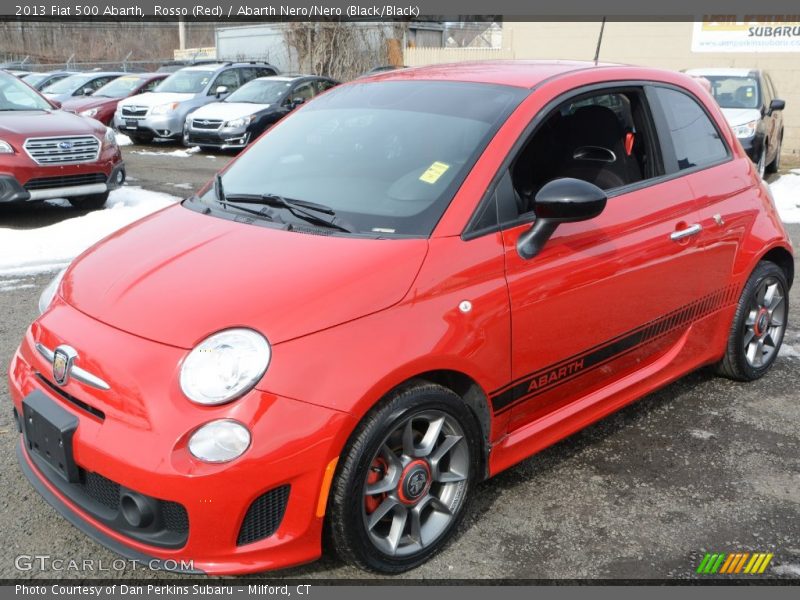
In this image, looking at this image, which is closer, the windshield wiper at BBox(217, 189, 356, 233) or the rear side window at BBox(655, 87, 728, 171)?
the windshield wiper at BBox(217, 189, 356, 233)

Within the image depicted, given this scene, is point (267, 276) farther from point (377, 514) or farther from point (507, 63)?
point (507, 63)

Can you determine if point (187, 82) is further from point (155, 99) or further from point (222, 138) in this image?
point (222, 138)

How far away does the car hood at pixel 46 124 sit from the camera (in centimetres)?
842

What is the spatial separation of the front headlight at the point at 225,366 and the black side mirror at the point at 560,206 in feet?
3.64

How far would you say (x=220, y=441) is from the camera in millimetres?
2357

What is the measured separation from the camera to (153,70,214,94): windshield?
17.0 metres

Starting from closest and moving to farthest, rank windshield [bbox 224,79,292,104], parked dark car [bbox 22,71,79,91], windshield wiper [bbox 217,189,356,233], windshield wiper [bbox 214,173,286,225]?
windshield wiper [bbox 217,189,356,233], windshield wiper [bbox 214,173,286,225], windshield [bbox 224,79,292,104], parked dark car [bbox 22,71,79,91]

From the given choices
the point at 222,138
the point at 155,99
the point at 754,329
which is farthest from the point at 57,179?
the point at 155,99

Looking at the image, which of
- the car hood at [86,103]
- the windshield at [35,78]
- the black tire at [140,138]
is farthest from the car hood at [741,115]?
the windshield at [35,78]

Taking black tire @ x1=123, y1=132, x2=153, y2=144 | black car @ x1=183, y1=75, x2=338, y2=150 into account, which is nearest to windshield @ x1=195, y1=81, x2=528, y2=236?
black car @ x1=183, y1=75, x2=338, y2=150

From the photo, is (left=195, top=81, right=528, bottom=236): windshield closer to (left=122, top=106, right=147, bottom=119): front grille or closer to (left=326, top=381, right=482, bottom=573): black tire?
(left=326, top=381, right=482, bottom=573): black tire

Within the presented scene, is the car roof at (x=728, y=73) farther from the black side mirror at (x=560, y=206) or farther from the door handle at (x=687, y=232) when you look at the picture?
the black side mirror at (x=560, y=206)

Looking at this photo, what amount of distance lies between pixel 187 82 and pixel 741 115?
1128 cm

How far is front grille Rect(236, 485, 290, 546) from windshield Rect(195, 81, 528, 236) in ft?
3.37
